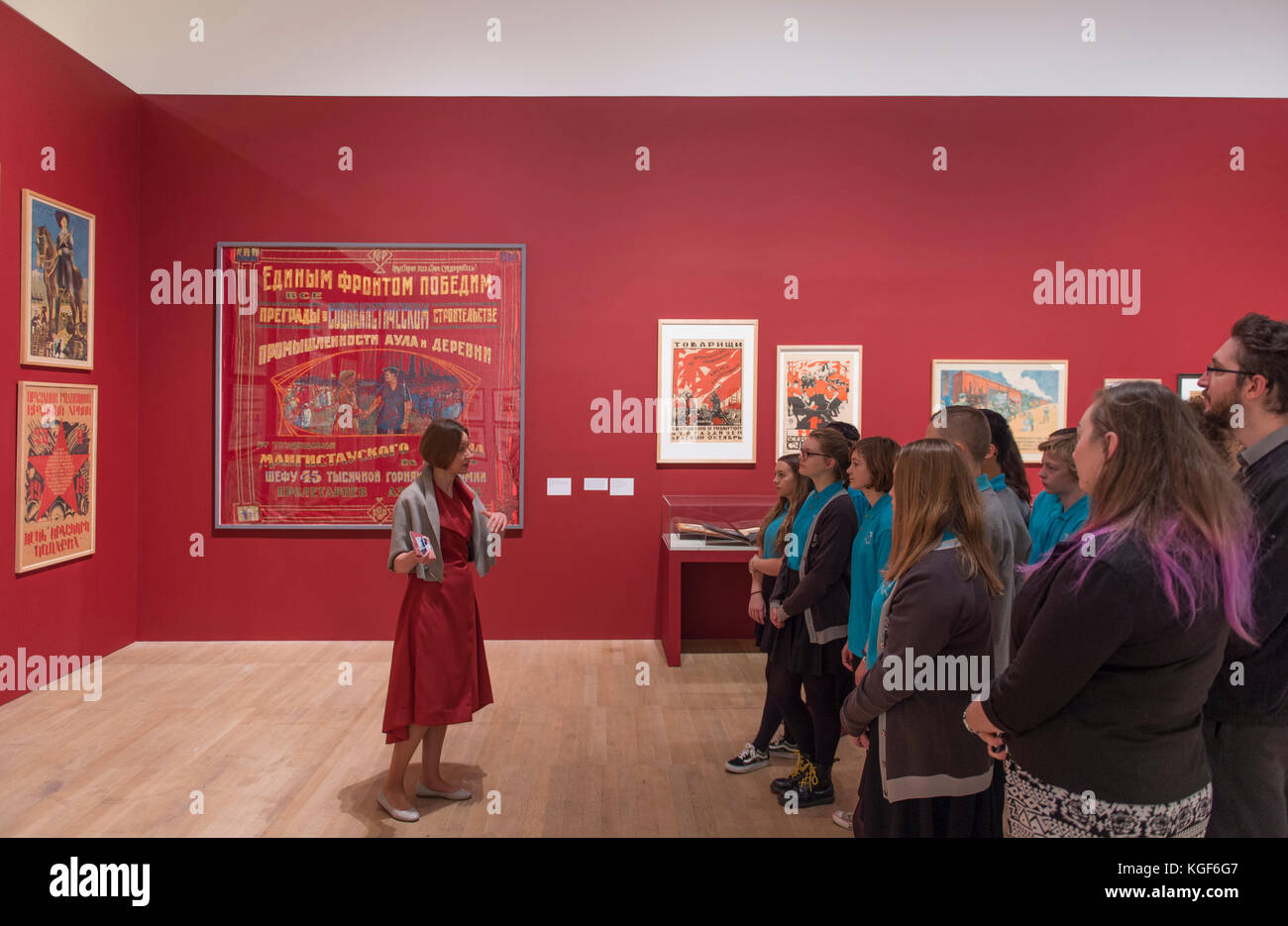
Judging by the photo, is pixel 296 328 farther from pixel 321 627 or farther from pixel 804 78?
pixel 804 78

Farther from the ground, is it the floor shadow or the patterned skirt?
the patterned skirt

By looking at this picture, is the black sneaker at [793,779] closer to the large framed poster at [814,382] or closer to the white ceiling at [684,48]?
the large framed poster at [814,382]

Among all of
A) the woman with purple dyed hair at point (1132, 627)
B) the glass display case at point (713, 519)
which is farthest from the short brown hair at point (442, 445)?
the glass display case at point (713, 519)

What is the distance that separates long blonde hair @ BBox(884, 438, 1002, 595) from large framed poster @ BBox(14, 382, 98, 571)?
543 cm

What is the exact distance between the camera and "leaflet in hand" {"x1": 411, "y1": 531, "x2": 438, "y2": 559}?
3709 millimetres

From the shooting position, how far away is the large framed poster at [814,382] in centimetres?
691

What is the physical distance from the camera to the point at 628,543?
6.96 meters

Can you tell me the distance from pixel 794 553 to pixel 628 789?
1.40 meters

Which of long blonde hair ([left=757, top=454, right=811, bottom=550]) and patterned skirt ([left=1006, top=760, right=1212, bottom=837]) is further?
long blonde hair ([left=757, top=454, right=811, bottom=550])

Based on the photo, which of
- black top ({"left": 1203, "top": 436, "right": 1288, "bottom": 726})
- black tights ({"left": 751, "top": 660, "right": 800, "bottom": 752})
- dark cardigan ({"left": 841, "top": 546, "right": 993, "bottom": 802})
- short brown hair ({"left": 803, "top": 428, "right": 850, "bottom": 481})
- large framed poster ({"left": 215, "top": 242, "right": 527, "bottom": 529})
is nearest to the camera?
black top ({"left": 1203, "top": 436, "right": 1288, "bottom": 726})

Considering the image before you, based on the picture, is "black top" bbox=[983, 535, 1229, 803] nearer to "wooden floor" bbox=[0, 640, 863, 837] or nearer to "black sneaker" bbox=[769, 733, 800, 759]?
"wooden floor" bbox=[0, 640, 863, 837]

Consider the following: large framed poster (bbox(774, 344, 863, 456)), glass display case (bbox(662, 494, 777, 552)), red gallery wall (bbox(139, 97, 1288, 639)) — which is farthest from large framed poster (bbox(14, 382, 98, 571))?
large framed poster (bbox(774, 344, 863, 456))

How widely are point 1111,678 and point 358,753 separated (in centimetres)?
391

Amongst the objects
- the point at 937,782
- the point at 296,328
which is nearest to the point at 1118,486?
the point at 937,782
